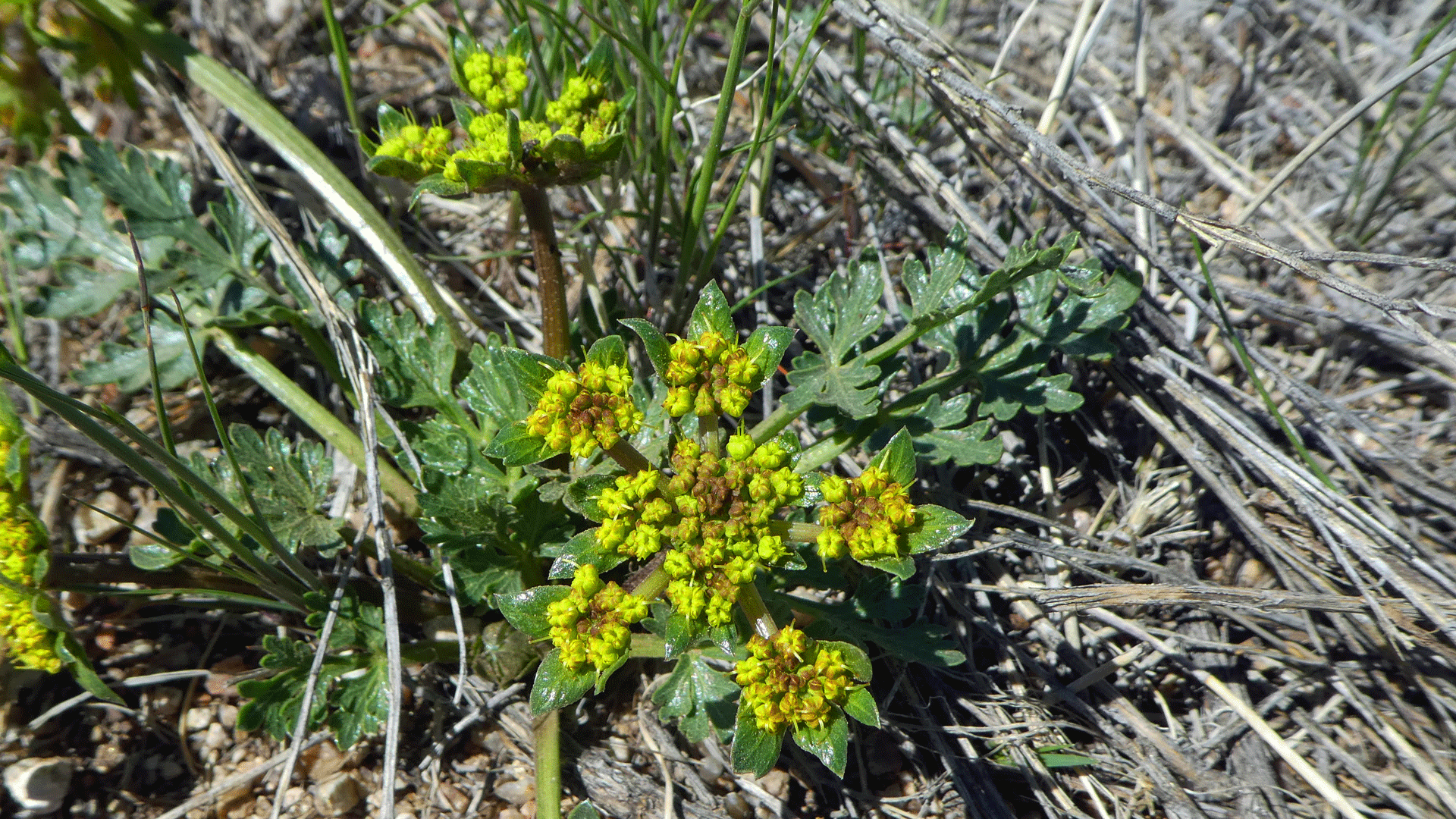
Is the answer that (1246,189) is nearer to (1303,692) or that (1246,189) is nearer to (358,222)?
(1303,692)

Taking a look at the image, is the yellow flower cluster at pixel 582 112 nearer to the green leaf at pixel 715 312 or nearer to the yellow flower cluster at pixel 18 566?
the green leaf at pixel 715 312

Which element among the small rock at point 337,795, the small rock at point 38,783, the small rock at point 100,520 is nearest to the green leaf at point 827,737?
the small rock at point 337,795

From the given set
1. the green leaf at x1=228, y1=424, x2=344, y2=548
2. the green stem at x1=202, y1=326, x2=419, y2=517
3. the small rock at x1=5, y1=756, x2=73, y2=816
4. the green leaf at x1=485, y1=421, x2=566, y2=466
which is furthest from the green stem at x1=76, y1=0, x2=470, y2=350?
the small rock at x1=5, y1=756, x2=73, y2=816

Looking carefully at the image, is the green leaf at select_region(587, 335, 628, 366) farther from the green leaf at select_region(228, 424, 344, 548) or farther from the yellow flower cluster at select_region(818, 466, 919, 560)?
the green leaf at select_region(228, 424, 344, 548)

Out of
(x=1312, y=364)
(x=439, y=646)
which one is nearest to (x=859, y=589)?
(x=439, y=646)

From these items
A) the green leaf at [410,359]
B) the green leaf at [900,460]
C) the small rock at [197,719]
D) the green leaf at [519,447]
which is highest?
the green leaf at [410,359]
